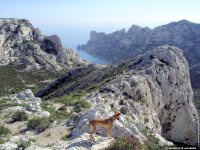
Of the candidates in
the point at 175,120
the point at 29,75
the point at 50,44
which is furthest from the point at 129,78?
the point at 50,44

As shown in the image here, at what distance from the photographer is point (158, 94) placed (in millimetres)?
53594

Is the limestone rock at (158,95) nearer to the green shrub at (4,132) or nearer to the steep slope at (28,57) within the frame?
the green shrub at (4,132)

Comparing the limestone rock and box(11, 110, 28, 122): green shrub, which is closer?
box(11, 110, 28, 122): green shrub

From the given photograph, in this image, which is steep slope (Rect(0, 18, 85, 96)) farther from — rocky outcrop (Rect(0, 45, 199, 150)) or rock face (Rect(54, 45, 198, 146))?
rock face (Rect(54, 45, 198, 146))

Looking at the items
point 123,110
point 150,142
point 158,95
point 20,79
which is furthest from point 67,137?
point 20,79

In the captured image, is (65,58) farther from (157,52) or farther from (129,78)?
(129,78)

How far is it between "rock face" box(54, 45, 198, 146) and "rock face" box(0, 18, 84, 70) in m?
91.3

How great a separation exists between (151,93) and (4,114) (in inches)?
A: 1033

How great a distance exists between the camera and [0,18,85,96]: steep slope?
128 metres

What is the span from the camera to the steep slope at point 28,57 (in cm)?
12769

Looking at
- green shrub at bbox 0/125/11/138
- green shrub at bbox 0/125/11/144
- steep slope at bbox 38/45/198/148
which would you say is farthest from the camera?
steep slope at bbox 38/45/198/148

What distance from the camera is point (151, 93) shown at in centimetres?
5194

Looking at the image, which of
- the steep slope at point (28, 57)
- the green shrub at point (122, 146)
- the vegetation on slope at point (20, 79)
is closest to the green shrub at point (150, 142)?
the green shrub at point (122, 146)

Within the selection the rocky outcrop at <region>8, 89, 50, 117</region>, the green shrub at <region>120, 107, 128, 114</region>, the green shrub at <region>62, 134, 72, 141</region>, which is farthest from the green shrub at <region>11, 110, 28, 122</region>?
the green shrub at <region>120, 107, 128, 114</region>
